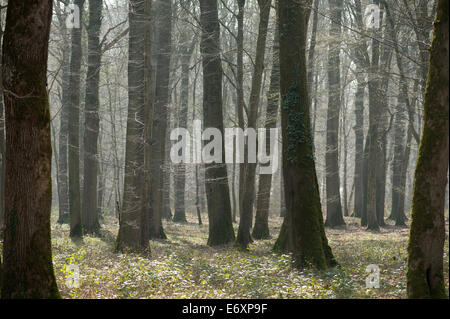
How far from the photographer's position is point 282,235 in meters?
13.0

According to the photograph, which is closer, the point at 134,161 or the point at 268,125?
the point at 134,161

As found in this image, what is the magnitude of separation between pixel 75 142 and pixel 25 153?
11.3 meters

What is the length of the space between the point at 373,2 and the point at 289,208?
13.4 meters

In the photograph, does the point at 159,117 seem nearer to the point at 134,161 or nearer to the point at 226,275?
the point at 134,161

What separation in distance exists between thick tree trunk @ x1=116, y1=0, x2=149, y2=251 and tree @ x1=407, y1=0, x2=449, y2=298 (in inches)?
333

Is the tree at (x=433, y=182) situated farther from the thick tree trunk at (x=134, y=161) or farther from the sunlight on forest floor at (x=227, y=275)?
the thick tree trunk at (x=134, y=161)

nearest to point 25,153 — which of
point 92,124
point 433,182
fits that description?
point 433,182

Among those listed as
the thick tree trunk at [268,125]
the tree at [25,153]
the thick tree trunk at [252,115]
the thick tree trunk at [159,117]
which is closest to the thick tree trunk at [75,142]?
the thick tree trunk at [159,117]

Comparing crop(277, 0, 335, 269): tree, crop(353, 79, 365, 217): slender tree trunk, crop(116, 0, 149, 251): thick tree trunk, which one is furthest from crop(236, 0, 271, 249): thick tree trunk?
crop(353, 79, 365, 217): slender tree trunk

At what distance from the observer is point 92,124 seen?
699 inches

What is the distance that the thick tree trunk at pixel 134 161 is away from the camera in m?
13.4

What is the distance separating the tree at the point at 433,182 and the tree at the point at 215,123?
31.9 ft
